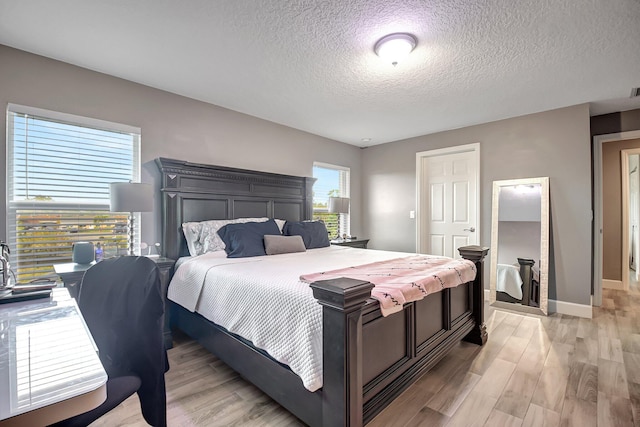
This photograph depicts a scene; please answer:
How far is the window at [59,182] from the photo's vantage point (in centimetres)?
244

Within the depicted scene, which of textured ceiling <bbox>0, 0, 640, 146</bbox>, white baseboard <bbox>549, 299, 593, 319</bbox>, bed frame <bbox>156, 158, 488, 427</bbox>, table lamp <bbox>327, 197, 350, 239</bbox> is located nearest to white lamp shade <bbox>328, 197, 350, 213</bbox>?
table lamp <bbox>327, 197, 350, 239</bbox>

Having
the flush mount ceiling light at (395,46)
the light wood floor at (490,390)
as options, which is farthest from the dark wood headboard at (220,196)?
the flush mount ceiling light at (395,46)

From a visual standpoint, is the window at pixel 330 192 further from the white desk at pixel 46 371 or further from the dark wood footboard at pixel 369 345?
the white desk at pixel 46 371

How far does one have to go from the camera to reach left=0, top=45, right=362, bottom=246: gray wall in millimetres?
2455

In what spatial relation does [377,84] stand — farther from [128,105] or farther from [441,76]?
[128,105]

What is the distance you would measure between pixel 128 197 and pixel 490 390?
308 centimetres

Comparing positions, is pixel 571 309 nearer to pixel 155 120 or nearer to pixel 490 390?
pixel 490 390

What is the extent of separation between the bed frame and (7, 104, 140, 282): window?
444 millimetres

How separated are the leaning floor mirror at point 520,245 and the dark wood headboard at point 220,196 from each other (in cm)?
260

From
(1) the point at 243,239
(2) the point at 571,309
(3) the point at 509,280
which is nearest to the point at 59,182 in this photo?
(1) the point at 243,239

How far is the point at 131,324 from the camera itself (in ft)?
4.50

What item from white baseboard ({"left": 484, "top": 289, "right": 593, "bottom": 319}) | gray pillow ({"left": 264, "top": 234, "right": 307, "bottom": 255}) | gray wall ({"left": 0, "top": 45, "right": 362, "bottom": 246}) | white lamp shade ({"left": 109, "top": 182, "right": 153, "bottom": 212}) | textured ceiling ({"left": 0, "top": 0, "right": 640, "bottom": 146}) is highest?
textured ceiling ({"left": 0, "top": 0, "right": 640, "bottom": 146})

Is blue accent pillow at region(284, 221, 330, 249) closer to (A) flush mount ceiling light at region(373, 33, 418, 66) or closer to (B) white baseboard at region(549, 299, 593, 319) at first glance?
(A) flush mount ceiling light at region(373, 33, 418, 66)

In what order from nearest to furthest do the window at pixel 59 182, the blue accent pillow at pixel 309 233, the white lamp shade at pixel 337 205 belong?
the window at pixel 59 182
the blue accent pillow at pixel 309 233
the white lamp shade at pixel 337 205
